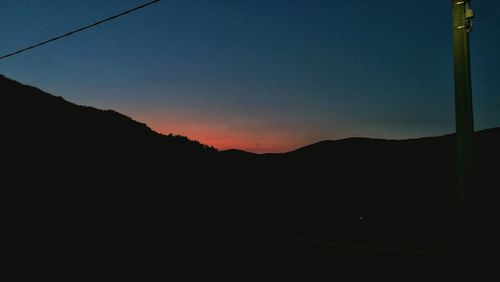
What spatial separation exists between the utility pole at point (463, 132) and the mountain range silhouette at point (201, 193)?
0.10m

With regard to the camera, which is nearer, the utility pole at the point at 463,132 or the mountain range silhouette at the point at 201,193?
the utility pole at the point at 463,132

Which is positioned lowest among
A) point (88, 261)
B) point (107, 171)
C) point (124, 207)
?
point (88, 261)

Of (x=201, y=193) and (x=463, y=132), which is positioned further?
(x=201, y=193)

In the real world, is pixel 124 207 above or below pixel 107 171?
below

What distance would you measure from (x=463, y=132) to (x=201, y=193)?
68.1ft

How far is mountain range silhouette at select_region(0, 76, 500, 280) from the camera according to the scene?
35.1 feet

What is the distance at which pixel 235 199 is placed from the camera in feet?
83.6

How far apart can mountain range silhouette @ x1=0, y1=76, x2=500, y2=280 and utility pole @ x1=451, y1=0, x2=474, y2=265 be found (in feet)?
0.34

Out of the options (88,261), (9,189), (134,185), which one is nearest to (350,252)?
(88,261)

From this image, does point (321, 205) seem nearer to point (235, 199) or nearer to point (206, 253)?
point (235, 199)

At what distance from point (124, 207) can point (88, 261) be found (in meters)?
6.56

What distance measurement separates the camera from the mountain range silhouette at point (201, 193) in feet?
35.1

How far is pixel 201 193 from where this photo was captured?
2448cm

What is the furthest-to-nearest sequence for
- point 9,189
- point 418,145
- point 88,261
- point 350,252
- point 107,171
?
point 418,145
point 107,171
point 9,189
point 350,252
point 88,261
